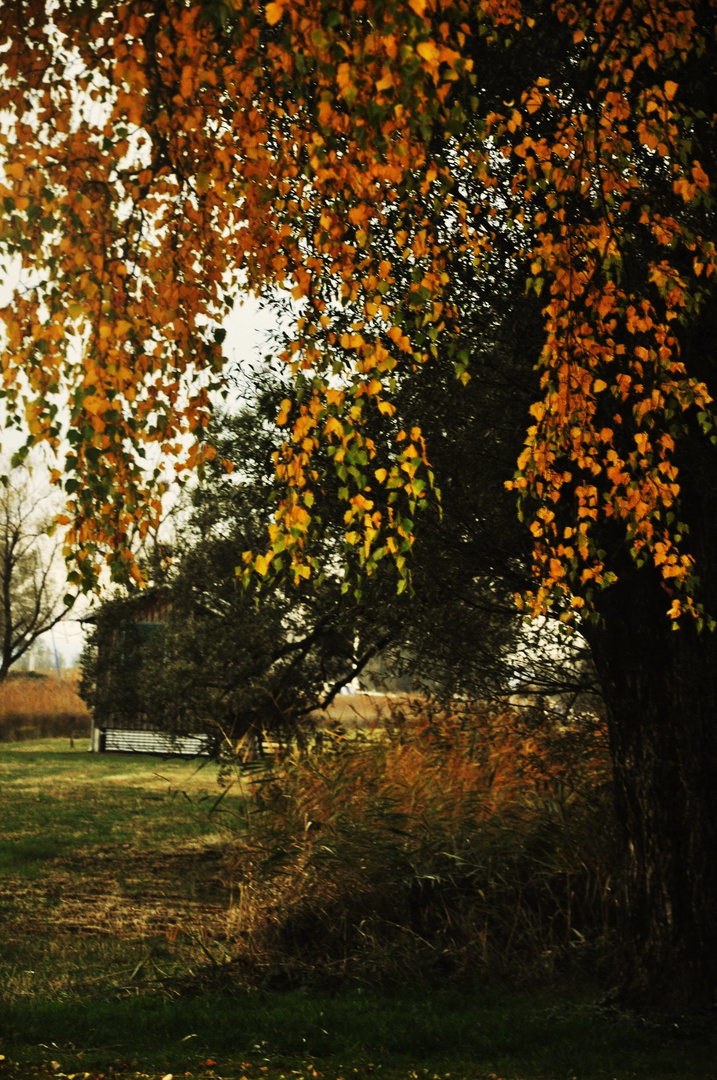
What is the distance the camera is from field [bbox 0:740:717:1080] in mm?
5867

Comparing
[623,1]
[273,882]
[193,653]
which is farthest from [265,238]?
[193,653]

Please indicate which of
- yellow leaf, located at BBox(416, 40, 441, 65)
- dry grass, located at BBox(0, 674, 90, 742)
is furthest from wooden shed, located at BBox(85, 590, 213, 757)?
yellow leaf, located at BBox(416, 40, 441, 65)

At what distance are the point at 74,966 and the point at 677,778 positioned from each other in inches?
189

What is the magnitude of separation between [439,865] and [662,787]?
2.39 metres

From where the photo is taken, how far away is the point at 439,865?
8352 mm

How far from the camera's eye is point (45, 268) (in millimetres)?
4281

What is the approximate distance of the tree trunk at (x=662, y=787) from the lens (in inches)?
255

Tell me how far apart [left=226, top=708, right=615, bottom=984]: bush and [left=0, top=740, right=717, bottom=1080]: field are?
1.02ft

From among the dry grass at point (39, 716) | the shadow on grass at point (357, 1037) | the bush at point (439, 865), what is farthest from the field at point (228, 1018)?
the dry grass at point (39, 716)

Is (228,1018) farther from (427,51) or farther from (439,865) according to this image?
(427,51)

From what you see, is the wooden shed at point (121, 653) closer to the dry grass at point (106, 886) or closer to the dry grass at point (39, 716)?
the dry grass at point (106, 886)

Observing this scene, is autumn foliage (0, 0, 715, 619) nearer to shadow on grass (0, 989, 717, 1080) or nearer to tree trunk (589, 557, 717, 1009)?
tree trunk (589, 557, 717, 1009)

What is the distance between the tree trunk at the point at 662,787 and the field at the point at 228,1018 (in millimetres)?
394

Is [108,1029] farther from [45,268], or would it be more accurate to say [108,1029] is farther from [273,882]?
[45,268]
